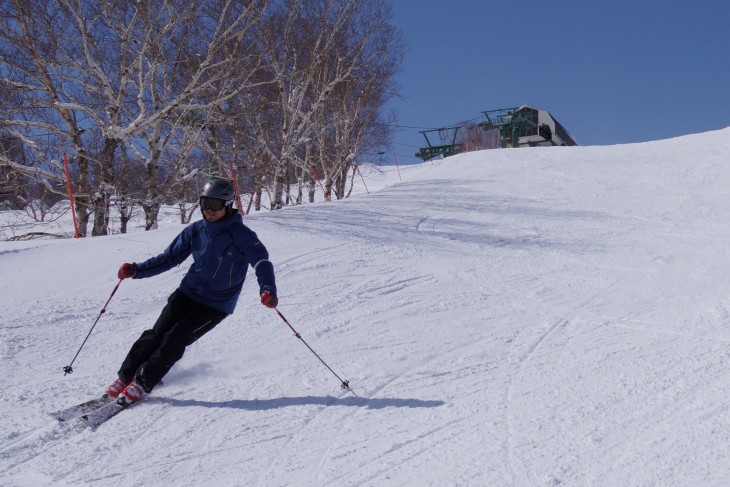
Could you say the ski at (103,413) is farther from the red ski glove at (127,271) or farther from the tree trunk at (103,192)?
the tree trunk at (103,192)

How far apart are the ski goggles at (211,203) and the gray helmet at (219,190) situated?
23mm

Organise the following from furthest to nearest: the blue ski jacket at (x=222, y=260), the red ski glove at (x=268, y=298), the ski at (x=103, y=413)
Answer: the blue ski jacket at (x=222, y=260) → the red ski glove at (x=268, y=298) → the ski at (x=103, y=413)

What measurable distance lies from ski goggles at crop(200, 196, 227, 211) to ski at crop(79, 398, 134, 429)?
1.34m

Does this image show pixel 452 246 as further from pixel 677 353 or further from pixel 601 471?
pixel 601 471

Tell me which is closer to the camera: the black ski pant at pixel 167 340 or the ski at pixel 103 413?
the ski at pixel 103 413

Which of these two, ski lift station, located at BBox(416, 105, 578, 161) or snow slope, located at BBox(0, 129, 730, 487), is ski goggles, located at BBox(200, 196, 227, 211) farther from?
ski lift station, located at BBox(416, 105, 578, 161)

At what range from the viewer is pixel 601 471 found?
115 inches

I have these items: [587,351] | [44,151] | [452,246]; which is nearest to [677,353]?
[587,351]

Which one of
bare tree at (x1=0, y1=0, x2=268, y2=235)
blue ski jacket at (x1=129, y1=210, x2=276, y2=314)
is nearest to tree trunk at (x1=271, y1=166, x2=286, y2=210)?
bare tree at (x1=0, y1=0, x2=268, y2=235)

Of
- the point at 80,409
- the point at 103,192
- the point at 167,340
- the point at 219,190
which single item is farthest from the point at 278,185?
the point at 80,409

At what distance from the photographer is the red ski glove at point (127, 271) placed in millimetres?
4157

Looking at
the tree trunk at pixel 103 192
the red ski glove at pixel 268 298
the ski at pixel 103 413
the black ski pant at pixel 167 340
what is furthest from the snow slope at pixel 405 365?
the tree trunk at pixel 103 192

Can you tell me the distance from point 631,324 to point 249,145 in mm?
15621

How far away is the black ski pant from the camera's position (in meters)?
3.91
